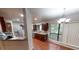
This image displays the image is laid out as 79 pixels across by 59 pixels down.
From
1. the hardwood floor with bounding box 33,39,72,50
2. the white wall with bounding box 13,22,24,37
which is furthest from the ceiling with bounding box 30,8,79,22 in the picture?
the hardwood floor with bounding box 33,39,72,50

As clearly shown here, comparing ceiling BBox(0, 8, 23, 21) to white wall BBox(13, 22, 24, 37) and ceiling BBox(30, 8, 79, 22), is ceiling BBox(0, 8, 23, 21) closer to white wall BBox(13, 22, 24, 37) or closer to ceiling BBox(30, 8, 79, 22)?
white wall BBox(13, 22, 24, 37)

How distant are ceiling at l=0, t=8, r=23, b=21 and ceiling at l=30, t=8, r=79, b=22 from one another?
8.5 inches

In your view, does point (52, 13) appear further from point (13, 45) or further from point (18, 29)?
point (13, 45)

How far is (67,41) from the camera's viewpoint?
1.24 m

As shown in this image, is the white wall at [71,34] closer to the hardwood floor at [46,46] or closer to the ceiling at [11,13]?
the hardwood floor at [46,46]

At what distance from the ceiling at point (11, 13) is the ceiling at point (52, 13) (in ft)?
0.71

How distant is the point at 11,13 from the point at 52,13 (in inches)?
27.1

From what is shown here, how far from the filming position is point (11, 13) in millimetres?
1213

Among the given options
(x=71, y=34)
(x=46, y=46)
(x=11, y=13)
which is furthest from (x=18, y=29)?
(x=71, y=34)

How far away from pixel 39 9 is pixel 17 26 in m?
0.46

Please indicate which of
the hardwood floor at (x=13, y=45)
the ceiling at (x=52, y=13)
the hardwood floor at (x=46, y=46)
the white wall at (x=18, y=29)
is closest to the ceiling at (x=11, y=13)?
the white wall at (x=18, y=29)
